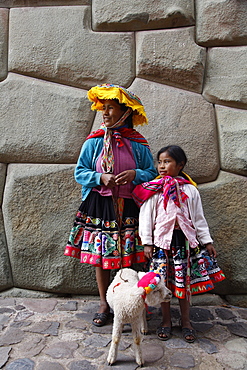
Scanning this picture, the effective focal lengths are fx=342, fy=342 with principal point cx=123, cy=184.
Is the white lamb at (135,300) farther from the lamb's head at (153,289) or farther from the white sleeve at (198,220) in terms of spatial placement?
the white sleeve at (198,220)

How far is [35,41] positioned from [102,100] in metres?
0.78

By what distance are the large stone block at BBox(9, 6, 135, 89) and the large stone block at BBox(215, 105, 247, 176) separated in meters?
0.70

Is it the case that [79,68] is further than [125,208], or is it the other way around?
[79,68]

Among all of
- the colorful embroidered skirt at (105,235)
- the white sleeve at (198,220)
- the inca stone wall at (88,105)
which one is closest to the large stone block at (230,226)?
the inca stone wall at (88,105)

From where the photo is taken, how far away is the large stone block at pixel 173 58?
231 centimetres

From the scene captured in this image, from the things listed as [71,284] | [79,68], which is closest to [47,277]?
[71,284]

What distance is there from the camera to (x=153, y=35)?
2340 mm

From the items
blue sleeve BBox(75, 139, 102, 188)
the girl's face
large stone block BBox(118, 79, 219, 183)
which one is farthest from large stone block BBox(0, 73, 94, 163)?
the girl's face

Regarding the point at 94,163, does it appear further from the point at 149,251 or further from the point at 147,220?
the point at 149,251

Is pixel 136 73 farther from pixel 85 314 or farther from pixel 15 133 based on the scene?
pixel 85 314

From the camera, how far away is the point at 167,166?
1938 mm

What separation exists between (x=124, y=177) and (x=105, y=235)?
356 mm

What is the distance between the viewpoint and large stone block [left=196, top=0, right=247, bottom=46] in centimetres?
229

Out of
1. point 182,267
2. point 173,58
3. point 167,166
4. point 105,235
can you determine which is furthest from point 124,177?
point 173,58
